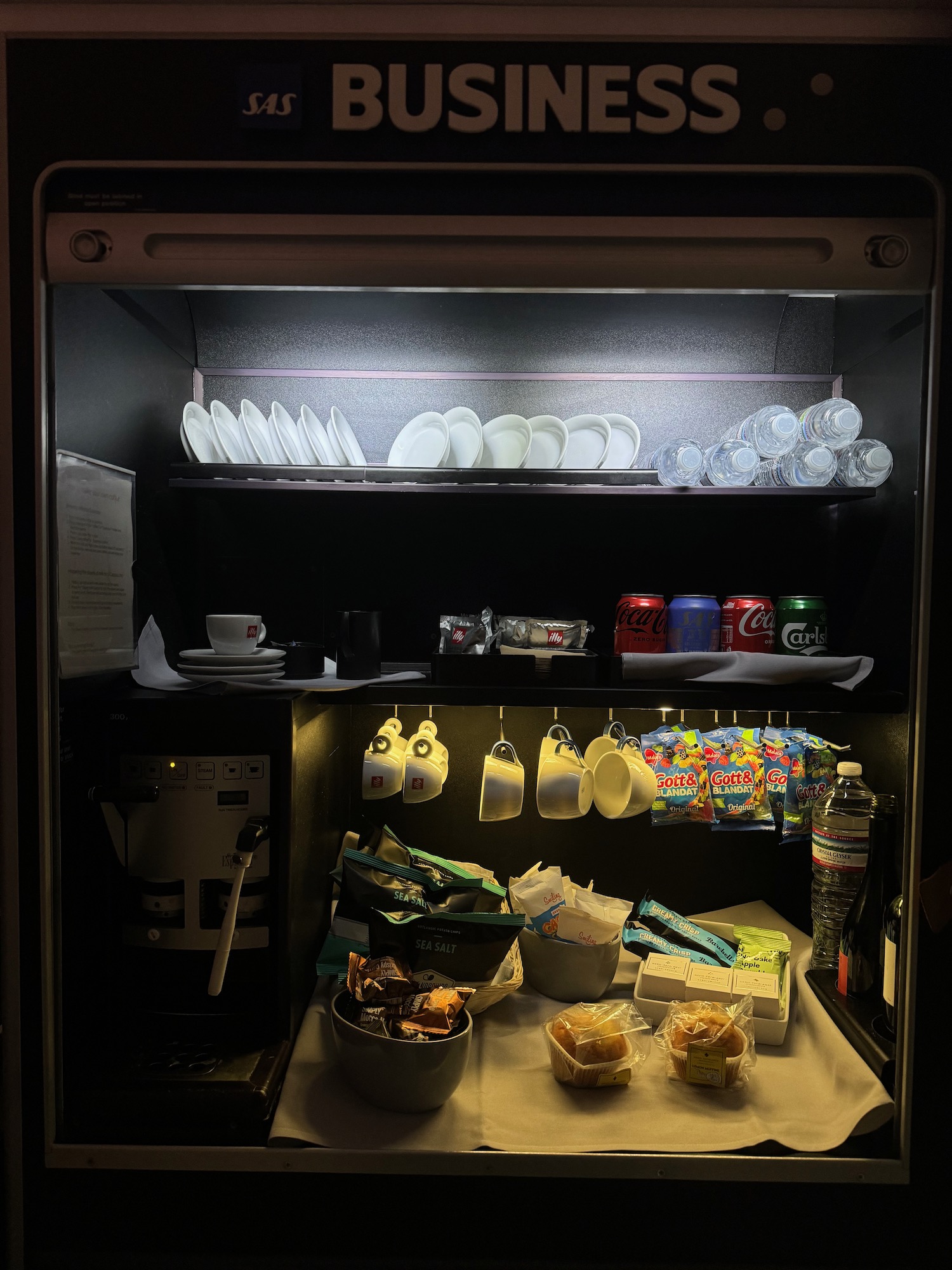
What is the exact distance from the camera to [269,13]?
3.44ft

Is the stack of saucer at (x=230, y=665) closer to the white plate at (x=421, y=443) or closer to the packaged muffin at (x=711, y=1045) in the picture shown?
the white plate at (x=421, y=443)

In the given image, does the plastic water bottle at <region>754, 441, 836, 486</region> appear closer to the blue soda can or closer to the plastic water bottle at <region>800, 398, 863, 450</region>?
the plastic water bottle at <region>800, 398, 863, 450</region>

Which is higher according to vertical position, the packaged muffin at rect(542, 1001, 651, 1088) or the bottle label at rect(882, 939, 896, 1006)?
the bottle label at rect(882, 939, 896, 1006)

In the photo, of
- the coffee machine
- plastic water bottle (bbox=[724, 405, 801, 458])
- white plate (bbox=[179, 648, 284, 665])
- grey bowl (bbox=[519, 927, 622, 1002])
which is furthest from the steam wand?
plastic water bottle (bbox=[724, 405, 801, 458])

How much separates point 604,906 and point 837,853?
0.47m

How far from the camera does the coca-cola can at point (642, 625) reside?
1.46m

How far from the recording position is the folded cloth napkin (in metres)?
1.30

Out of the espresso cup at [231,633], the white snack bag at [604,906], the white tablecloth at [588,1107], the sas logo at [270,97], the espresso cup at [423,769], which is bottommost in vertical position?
the white tablecloth at [588,1107]

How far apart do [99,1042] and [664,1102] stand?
0.90 metres

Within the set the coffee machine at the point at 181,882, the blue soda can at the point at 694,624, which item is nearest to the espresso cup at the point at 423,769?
the coffee machine at the point at 181,882

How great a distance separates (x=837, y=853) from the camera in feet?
4.57

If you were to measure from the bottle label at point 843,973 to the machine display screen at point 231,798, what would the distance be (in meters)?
1.11

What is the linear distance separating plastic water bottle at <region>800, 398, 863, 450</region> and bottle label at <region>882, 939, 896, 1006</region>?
35.5 inches

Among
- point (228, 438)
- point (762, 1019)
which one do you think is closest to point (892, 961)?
point (762, 1019)
